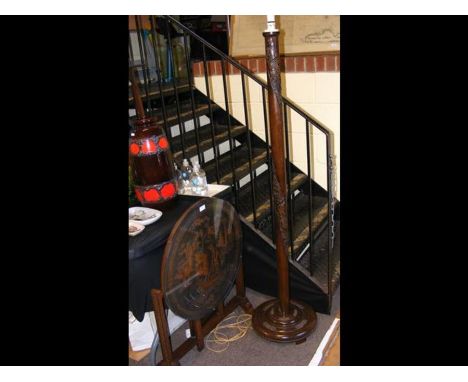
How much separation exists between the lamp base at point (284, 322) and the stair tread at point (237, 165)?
0.87 meters

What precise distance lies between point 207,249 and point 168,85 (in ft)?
6.06

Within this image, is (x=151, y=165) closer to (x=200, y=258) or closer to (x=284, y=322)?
(x=200, y=258)

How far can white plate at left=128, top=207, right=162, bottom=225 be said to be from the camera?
5.95 feet

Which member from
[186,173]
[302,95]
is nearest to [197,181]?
[186,173]

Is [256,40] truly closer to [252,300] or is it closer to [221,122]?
[221,122]

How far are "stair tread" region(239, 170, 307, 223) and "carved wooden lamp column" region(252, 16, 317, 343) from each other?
1.83 ft

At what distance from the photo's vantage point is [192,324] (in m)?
2.14

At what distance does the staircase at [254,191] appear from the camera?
241cm

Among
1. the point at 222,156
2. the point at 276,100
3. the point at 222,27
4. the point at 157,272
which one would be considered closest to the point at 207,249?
the point at 157,272

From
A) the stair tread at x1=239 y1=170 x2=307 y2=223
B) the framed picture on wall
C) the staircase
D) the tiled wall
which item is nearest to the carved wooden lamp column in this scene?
the staircase

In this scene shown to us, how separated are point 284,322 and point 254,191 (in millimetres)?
926

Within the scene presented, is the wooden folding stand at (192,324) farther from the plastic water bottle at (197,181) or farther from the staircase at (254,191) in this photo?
the plastic water bottle at (197,181)
